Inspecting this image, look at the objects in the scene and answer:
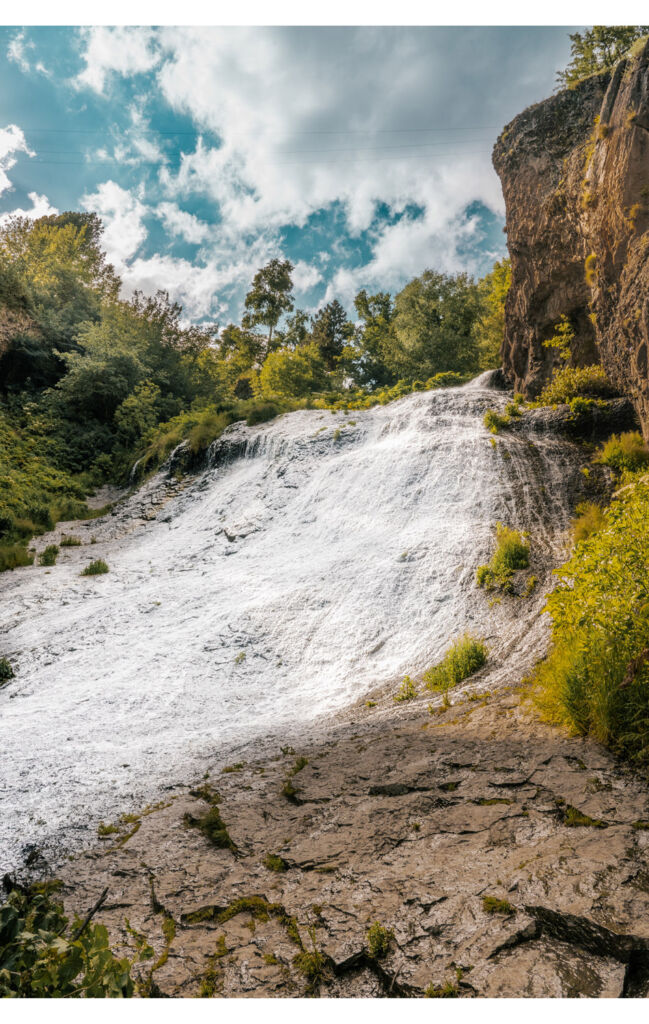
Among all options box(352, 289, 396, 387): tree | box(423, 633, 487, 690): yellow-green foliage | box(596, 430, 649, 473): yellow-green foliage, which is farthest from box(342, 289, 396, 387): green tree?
box(423, 633, 487, 690): yellow-green foliage

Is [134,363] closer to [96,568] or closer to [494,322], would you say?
[96,568]

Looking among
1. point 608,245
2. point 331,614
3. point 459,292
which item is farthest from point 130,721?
→ point 459,292

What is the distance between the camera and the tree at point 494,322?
105 feet

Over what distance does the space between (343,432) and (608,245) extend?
856 cm

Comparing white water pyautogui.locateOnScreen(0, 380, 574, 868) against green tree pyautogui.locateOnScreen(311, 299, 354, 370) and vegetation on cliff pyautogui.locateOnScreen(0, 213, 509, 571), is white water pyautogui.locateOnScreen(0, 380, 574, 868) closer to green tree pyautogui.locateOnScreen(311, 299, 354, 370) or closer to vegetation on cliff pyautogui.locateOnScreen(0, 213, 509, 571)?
vegetation on cliff pyautogui.locateOnScreen(0, 213, 509, 571)

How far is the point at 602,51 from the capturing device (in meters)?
13.5

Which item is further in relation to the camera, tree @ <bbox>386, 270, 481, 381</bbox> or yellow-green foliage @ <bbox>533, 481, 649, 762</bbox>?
tree @ <bbox>386, 270, 481, 381</bbox>

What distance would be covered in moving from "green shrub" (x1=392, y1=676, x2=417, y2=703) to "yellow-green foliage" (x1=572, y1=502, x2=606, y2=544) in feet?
13.0

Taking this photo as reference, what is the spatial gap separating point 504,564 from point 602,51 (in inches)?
579

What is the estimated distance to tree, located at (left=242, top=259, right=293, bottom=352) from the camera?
41.5 m

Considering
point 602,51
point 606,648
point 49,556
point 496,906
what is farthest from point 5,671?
point 602,51

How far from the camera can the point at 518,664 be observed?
6.29 metres

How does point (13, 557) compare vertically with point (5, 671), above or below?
above

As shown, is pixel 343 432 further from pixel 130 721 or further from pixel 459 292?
pixel 459 292
